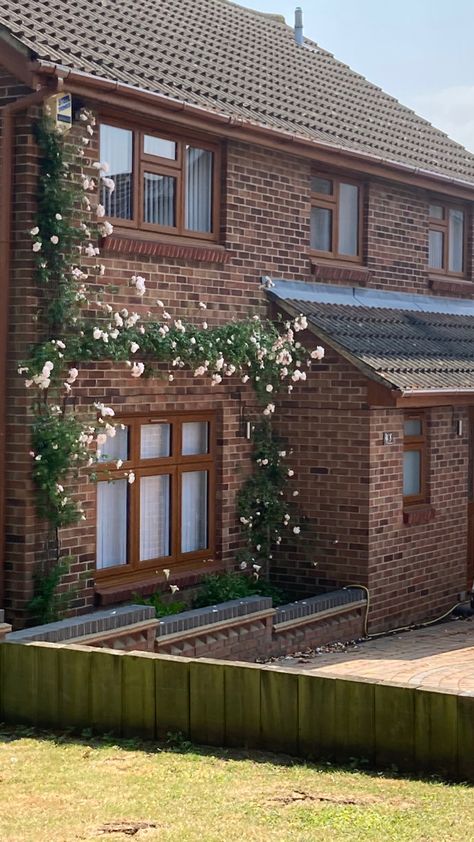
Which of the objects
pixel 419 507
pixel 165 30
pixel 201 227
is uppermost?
pixel 165 30

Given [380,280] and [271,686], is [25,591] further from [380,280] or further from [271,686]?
[380,280]

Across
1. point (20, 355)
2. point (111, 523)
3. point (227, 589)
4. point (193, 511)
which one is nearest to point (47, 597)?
point (111, 523)

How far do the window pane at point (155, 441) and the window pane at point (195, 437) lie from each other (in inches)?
12.3

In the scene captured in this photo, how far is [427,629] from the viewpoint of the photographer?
578 inches

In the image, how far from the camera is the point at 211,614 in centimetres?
1187

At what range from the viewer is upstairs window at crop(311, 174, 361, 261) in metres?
15.8

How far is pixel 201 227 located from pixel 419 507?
4.36 metres

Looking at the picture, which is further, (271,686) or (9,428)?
(9,428)

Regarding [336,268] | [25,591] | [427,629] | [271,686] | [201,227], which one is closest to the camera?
[271,686]

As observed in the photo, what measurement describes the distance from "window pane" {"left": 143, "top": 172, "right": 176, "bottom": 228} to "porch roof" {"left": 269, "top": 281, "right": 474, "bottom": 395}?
191 cm

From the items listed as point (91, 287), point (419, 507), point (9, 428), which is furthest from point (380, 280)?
point (9, 428)

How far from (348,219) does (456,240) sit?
3.36 metres

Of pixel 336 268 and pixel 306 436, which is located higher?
pixel 336 268

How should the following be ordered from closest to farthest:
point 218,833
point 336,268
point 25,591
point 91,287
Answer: point 218,833 < point 25,591 < point 91,287 < point 336,268
